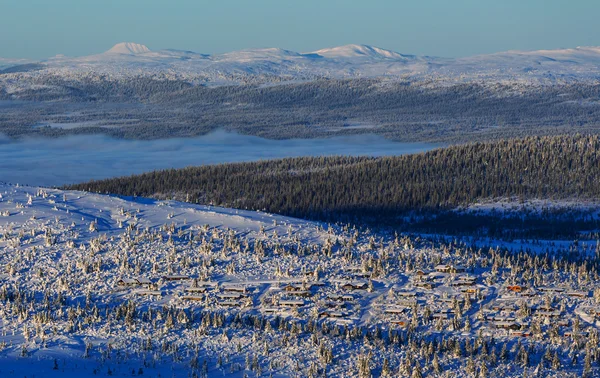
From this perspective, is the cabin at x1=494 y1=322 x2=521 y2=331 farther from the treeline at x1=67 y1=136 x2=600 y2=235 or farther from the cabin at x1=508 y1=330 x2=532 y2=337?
the treeline at x1=67 y1=136 x2=600 y2=235

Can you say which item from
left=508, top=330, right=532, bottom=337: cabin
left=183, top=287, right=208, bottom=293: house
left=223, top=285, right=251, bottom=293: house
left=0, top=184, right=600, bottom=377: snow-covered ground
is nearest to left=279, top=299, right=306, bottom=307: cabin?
left=0, top=184, right=600, bottom=377: snow-covered ground

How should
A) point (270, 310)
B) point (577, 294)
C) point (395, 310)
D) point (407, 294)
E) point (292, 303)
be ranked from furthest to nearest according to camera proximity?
point (577, 294), point (407, 294), point (292, 303), point (270, 310), point (395, 310)

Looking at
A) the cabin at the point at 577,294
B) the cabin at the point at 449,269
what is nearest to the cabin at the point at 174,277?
the cabin at the point at 449,269

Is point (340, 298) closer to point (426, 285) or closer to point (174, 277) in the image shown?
point (426, 285)

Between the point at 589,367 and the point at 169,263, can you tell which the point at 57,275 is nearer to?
the point at 169,263

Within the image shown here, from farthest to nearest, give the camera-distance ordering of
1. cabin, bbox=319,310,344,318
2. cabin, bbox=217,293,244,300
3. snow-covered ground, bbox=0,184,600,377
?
cabin, bbox=217,293,244,300 → cabin, bbox=319,310,344,318 → snow-covered ground, bbox=0,184,600,377

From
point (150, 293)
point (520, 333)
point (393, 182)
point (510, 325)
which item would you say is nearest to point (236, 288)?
point (150, 293)
